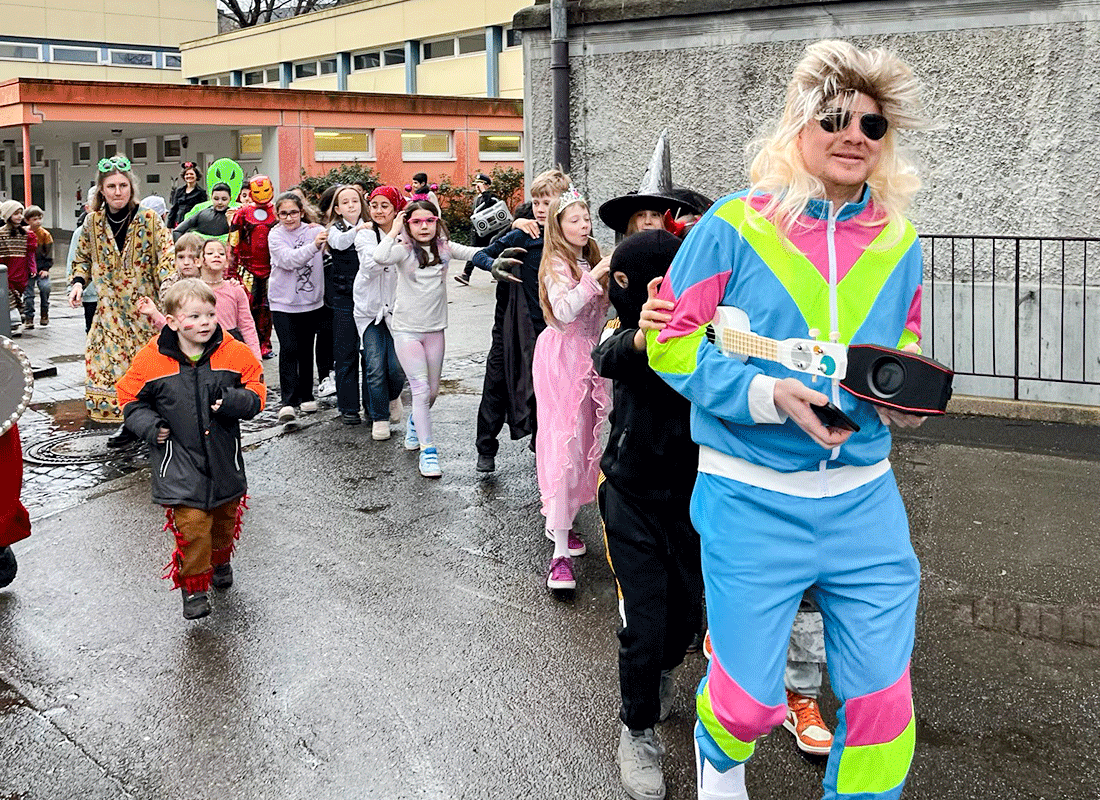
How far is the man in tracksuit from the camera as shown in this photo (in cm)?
257

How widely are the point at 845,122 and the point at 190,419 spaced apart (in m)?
3.20

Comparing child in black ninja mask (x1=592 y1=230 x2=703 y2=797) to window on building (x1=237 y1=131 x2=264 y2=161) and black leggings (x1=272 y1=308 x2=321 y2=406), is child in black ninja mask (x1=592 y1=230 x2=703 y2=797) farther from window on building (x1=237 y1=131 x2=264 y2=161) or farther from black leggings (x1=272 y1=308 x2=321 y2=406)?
window on building (x1=237 y1=131 x2=264 y2=161)

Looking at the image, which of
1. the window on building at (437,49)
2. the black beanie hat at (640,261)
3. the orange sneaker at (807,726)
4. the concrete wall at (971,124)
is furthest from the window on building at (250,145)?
the orange sneaker at (807,726)

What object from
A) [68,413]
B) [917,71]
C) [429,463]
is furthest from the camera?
[68,413]

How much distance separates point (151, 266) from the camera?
25.2 feet

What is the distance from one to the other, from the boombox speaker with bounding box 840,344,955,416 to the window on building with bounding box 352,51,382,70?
149ft

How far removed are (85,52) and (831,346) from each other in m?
55.7

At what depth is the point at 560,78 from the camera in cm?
914

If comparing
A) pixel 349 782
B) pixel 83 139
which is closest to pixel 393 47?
pixel 83 139

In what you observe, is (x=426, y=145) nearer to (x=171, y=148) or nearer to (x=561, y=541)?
(x=171, y=148)

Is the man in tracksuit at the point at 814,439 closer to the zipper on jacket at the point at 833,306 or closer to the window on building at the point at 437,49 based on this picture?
the zipper on jacket at the point at 833,306

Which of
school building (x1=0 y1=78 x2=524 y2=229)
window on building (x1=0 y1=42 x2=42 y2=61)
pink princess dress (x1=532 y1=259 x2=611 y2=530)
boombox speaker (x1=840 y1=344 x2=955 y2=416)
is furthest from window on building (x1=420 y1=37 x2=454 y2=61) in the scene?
boombox speaker (x1=840 y1=344 x2=955 y2=416)

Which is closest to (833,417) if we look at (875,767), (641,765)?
(875,767)

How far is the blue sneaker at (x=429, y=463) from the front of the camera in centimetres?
687
